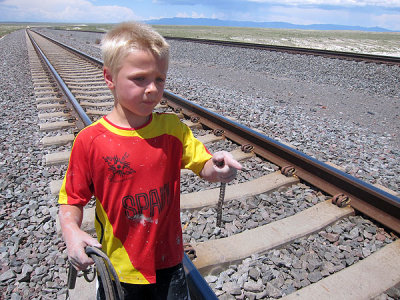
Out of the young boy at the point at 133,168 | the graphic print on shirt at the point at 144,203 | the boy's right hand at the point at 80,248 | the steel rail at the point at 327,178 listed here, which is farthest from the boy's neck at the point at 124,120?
the steel rail at the point at 327,178

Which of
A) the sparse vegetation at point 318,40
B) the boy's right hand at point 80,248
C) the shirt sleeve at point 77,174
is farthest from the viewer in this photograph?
the sparse vegetation at point 318,40

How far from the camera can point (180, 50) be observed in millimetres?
16344

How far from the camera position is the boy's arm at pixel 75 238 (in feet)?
3.95

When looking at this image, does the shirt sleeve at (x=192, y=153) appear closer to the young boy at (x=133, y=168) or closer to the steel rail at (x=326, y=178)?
the young boy at (x=133, y=168)

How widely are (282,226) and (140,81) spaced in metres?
1.86

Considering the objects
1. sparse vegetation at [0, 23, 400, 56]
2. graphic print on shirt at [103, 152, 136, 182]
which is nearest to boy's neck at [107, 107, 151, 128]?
graphic print on shirt at [103, 152, 136, 182]

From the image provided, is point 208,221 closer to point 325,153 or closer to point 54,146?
point 325,153

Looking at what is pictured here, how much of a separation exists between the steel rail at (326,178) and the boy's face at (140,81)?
234cm

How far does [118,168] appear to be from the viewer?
1336 mm

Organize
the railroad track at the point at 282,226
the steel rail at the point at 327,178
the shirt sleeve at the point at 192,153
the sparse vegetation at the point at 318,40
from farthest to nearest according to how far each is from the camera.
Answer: the sparse vegetation at the point at 318,40 < the steel rail at the point at 327,178 < the railroad track at the point at 282,226 < the shirt sleeve at the point at 192,153

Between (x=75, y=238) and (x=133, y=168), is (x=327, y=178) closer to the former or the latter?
(x=133, y=168)

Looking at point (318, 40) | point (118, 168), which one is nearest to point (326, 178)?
point (118, 168)

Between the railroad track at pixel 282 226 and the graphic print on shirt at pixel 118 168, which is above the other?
the graphic print on shirt at pixel 118 168

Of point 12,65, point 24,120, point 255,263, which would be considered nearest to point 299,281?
point 255,263
